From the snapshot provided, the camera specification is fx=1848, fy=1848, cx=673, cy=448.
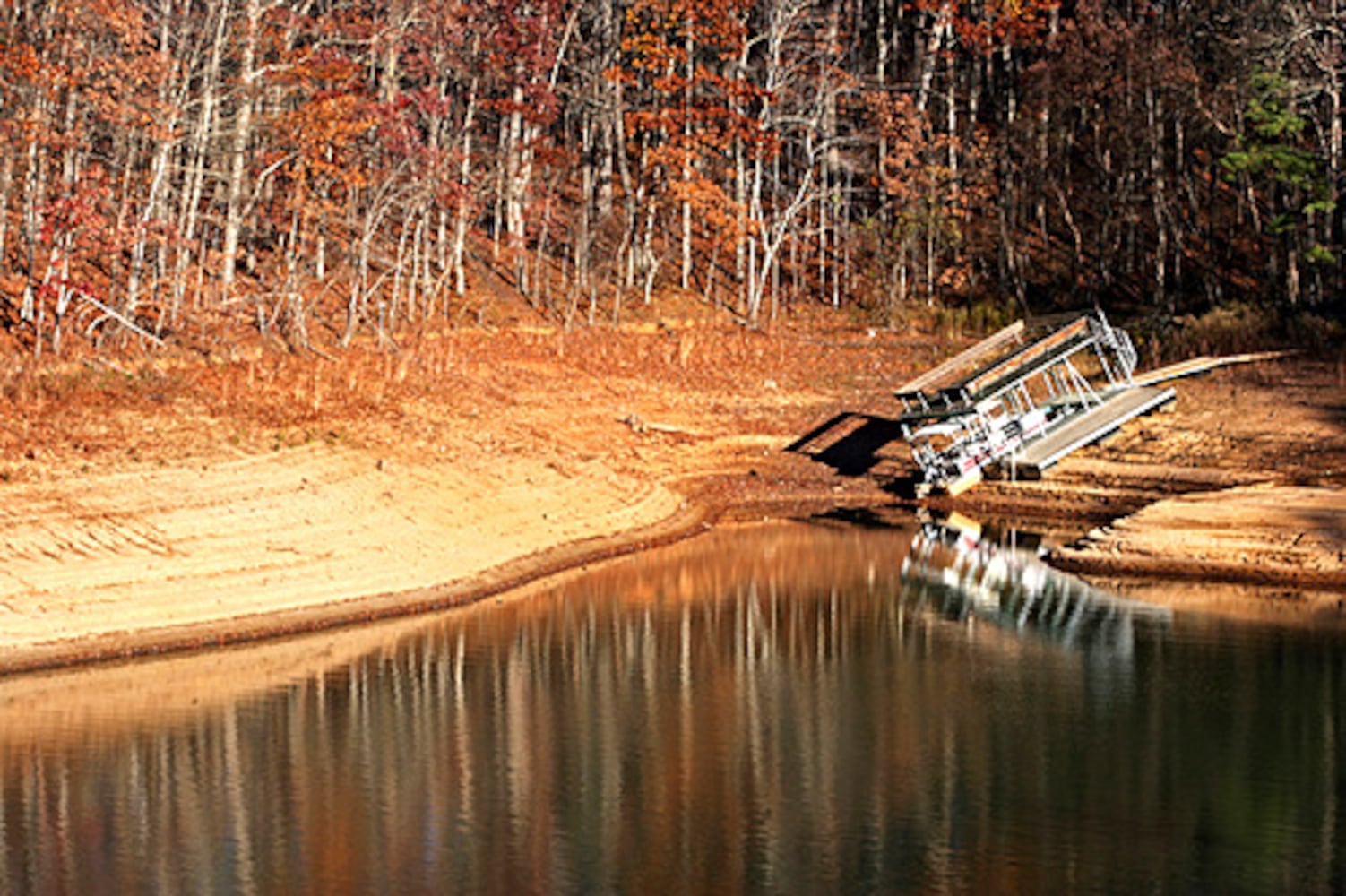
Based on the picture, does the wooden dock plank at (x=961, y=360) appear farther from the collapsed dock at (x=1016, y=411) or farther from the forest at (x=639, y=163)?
the forest at (x=639, y=163)

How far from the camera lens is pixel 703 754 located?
23.7 metres

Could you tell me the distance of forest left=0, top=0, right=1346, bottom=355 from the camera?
1857 inches

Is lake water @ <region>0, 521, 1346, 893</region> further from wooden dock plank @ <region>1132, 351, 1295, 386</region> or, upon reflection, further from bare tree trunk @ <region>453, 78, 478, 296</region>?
bare tree trunk @ <region>453, 78, 478, 296</region>

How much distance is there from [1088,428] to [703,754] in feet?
84.7

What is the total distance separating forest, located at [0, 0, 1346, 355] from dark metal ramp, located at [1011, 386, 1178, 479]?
1108cm

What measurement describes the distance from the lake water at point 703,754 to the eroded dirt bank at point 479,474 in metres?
1.52

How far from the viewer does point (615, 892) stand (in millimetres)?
18250

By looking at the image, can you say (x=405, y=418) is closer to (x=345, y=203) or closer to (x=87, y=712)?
(x=87, y=712)

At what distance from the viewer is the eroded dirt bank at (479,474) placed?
30438mm

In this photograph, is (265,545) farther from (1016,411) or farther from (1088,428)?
(1016,411)

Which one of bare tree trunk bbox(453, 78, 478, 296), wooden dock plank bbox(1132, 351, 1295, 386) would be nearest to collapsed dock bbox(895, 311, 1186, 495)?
wooden dock plank bbox(1132, 351, 1295, 386)

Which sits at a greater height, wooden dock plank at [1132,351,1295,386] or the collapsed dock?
wooden dock plank at [1132,351,1295,386]

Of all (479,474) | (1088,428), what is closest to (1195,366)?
(1088,428)

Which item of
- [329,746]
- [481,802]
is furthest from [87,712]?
[481,802]
